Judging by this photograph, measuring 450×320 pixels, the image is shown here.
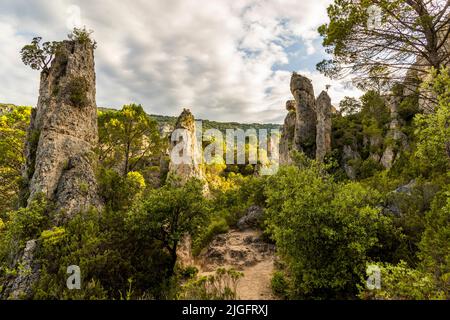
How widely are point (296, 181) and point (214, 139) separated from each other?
43957 millimetres

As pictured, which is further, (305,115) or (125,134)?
(305,115)

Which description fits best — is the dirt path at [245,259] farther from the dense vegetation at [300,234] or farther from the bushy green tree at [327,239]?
the bushy green tree at [327,239]

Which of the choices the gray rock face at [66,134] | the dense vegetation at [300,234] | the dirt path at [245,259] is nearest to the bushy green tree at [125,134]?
the gray rock face at [66,134]

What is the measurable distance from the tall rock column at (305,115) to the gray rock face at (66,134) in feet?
96.2

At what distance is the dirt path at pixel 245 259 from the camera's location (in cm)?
1223

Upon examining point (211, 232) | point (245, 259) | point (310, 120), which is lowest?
point (245, 259)

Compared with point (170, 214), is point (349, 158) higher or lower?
higher

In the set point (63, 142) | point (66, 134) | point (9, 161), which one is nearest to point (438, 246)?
point (63, 142)

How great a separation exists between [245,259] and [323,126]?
24879 millimetres

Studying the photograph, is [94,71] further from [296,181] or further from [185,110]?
[185,110]

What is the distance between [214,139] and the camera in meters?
53.9

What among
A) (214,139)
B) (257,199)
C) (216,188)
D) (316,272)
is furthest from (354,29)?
(214,139)

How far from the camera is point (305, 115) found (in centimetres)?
3731
